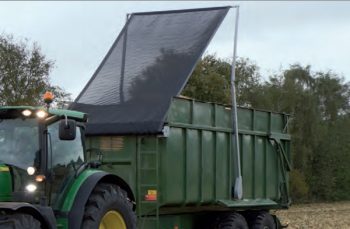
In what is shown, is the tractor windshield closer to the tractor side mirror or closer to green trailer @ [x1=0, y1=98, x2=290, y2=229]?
green trailer @ [x1=0, y1=98, x2=290, y2=229]

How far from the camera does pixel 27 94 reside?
829 inches

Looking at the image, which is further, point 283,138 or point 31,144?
point 283,138

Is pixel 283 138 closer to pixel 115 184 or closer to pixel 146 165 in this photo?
pixel 146 165

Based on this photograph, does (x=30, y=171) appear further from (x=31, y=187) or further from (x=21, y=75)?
(x=21, y=75)

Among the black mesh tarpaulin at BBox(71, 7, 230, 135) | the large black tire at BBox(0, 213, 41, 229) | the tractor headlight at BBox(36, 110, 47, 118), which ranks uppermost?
the black mesh tarpaulin at BBox(71, 7, 230, 135)

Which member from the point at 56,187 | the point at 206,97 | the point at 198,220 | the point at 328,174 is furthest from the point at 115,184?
the point at 328,174

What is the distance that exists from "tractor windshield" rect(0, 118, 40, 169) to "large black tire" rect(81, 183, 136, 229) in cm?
94

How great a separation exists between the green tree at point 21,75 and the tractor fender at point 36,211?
43.6 ft

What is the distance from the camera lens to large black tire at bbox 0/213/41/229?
6703 mm

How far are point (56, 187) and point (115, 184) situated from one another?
1009 millimetres

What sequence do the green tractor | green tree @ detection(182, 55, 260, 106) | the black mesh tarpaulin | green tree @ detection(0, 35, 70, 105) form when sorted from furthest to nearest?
green tree @ detection(182, 55, 260, 106), green tree @ detection(0, 35, 70, 105), the black mesh tarpaulin, the green tractor

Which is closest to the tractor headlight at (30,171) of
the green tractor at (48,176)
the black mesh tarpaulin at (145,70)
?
the green tractor at (48,176)

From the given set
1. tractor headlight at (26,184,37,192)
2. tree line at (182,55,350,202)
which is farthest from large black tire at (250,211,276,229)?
tree line at (182,55,350,202)

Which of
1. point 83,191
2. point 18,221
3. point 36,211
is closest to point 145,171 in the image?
point 83,191
